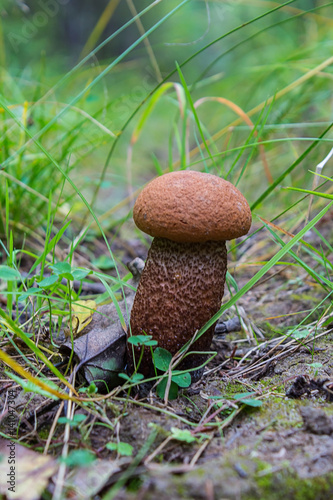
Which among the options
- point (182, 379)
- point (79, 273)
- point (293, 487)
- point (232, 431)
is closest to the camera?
point (293, 487)

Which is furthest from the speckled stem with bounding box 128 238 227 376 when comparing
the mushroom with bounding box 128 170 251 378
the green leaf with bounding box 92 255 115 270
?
the green leaf with bounding box 92 255 115 270

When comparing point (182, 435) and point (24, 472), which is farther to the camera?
point (182, 435)

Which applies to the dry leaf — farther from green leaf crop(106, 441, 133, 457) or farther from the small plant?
the small plant

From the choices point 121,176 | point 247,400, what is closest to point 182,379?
point 247,400

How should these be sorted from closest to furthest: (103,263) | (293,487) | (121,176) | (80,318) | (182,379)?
1. (293,487)
2. (182,379)
3. (80,318)
4. (103,263)
5. (121,176)

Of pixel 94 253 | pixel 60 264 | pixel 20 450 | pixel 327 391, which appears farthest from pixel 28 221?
pixel 327 391

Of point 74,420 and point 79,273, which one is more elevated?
point 79,273

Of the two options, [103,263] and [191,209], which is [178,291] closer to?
[191,209]
